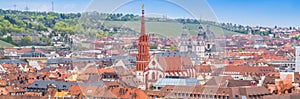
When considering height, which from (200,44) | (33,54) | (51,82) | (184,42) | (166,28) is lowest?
(33,54)

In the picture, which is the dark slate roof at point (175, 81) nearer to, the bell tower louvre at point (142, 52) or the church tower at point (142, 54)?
the church tower at point (142, 54)

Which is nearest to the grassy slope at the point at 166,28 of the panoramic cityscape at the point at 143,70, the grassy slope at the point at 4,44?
the panoramic cityscape at the point at 143,70

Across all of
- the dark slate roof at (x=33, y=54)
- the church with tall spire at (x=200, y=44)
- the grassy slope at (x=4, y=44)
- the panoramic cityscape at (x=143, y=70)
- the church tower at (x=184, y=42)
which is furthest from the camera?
the grassy slope at (x=4, y=44)

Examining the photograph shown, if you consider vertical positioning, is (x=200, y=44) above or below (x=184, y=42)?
below

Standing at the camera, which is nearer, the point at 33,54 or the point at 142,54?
the point at 142,54

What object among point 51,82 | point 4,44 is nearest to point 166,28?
point 51,82

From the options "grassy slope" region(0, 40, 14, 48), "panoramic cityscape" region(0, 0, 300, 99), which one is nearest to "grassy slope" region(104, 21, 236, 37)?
"panoramic cityscape" region(0, 0, 300, 99)

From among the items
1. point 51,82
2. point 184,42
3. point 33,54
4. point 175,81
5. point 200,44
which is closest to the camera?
point 175,81

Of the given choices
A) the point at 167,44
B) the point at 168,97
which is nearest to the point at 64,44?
the point at 167,44

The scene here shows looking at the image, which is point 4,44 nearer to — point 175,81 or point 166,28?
point 166,28

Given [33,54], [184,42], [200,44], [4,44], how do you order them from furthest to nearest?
[4,44]
[33,54]
[200,44]
[184,42]

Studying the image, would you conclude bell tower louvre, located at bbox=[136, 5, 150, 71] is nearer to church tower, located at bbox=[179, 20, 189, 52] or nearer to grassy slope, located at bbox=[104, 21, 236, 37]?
grassy slope, located at bbox=[104, 21, 236, 37]

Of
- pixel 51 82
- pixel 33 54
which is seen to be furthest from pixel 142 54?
pixel 33 54
